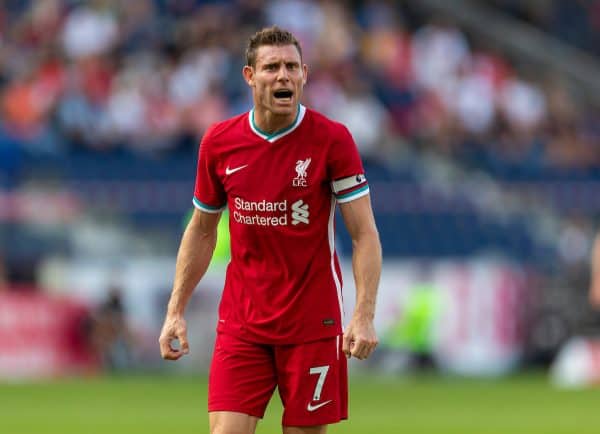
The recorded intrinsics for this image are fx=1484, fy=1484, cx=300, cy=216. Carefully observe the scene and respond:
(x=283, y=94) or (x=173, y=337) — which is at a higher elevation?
(x=283, y=94)

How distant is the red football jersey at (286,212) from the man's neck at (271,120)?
0.02 m

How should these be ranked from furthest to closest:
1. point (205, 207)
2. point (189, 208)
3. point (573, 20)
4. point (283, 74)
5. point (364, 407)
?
point (573, 20) < point (189, 208) < point (364, 407) < point (205, 207) < point (283, 74)

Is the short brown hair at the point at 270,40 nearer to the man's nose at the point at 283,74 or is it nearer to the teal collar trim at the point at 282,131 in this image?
the man's nose at the point at 283,74

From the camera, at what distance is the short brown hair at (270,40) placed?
22.6ft

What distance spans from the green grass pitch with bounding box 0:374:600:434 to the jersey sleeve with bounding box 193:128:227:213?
554cm

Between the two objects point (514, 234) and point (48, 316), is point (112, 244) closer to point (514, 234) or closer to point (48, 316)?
point (48, 316)

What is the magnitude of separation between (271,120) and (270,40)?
1.27 feet

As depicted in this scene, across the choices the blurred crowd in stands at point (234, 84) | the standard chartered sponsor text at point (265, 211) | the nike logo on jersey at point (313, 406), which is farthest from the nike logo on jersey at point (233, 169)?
the blurred crowd in stands at point (234, 84)

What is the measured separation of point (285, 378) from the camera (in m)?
7.17

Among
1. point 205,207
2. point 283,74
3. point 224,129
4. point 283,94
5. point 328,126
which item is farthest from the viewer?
point 205,207

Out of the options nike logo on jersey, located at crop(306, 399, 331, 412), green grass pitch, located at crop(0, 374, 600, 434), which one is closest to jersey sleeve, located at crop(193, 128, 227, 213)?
nike logo on jersey, located at crop(306, 399, 331, 412)

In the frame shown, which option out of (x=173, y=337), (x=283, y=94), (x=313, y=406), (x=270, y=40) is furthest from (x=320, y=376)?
(x=270, y=40)

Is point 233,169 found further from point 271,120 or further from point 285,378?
point 285,378

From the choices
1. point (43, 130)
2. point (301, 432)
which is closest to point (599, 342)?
point (43, 130)
